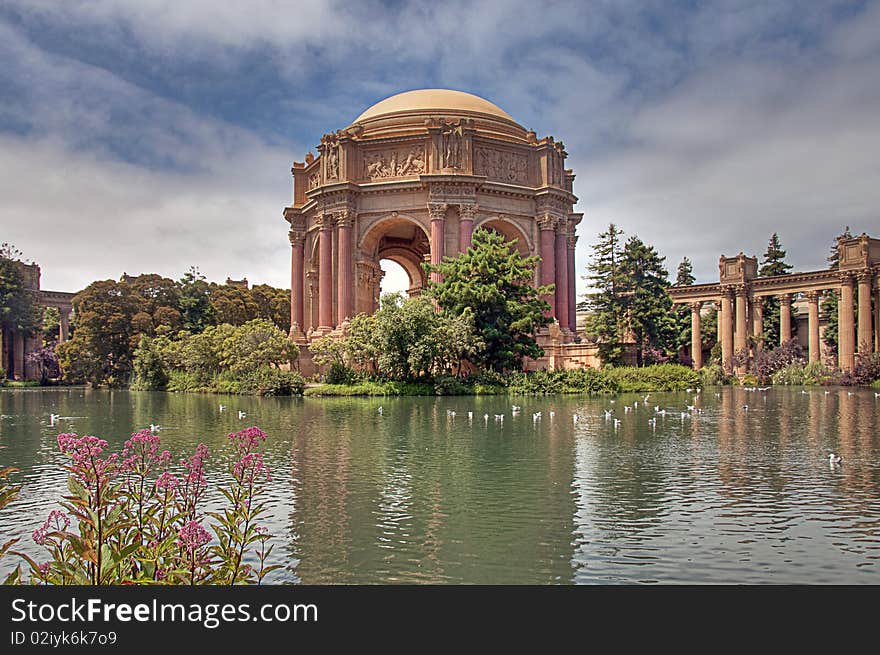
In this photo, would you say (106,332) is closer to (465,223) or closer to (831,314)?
(465,223)

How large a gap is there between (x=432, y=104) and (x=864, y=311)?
32.5m

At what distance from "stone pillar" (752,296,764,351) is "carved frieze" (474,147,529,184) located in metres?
23.4

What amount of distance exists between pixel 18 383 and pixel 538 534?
6948cm

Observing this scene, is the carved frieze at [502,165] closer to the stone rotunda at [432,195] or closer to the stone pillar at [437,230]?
the stone rotunda at [432,195]

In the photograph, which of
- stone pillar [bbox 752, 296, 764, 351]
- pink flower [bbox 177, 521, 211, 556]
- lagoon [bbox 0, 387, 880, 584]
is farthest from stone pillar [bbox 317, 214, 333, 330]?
pink flower [bbox 177, 521, 211, 556]

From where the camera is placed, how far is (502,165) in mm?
46344

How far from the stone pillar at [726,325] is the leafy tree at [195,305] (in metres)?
40.3

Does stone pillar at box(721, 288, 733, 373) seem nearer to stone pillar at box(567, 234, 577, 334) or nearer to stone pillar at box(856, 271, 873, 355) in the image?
stone pillar at box(856, 271, 873, 355)

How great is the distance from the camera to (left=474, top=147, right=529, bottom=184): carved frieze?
45656mm

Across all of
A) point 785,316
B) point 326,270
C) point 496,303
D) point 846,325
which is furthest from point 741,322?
point 326,270
